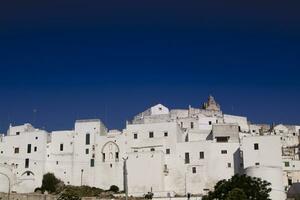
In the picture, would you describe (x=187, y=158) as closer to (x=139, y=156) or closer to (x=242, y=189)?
(x=139, y=156)

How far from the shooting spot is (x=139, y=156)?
72.6m

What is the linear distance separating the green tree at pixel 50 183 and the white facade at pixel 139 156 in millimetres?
967

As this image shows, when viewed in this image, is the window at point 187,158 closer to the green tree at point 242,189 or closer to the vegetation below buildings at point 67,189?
the vegetation below buildings at point 67,189

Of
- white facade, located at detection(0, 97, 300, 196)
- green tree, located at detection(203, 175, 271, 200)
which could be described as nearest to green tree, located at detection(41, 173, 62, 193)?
white facade, located at detection(0, 97, 300, 196)

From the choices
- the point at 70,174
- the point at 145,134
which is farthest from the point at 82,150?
the point at 145,134

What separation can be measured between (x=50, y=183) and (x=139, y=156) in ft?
46.5

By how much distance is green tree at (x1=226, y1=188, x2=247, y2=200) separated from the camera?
50.1 metres

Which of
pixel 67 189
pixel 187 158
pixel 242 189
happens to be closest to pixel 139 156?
pixel 187 158

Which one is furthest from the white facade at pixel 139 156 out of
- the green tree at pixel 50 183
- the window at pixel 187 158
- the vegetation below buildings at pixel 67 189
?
the vegetation below buildings at pixel 67 189

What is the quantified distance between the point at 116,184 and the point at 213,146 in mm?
14944

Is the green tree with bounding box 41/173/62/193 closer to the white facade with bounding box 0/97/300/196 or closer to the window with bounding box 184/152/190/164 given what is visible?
the white facade with bounding box 0/97/300/196

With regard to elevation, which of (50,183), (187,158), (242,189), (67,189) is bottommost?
(242,189)

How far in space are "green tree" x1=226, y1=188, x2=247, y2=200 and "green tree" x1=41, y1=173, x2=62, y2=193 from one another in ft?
105

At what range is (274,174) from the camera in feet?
209
